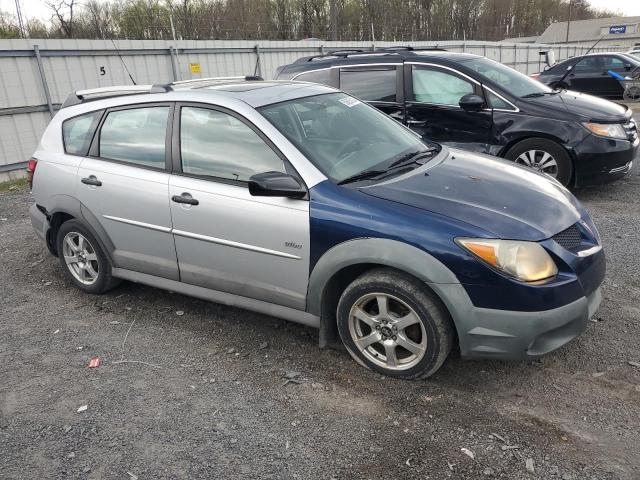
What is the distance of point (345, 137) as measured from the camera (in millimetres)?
3791

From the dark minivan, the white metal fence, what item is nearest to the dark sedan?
the white metal fence

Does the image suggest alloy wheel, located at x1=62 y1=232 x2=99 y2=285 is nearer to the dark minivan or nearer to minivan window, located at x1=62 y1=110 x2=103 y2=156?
minivan window, located at x1=62 y1=110 x2=103 y2=156

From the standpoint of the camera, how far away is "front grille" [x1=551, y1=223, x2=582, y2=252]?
303 cm

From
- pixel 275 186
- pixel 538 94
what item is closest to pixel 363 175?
pixel 275 186

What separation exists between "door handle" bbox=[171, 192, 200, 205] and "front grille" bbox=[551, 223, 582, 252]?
7.37ft

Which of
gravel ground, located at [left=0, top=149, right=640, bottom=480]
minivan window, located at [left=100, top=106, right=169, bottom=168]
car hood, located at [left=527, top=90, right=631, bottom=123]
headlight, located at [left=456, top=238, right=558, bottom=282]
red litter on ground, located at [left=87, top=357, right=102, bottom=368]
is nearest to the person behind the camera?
gravel ground, located at [left=0, top=149, right=640, bottom=480]

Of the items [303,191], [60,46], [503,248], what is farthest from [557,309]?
[60,46]

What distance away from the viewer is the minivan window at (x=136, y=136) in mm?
3898

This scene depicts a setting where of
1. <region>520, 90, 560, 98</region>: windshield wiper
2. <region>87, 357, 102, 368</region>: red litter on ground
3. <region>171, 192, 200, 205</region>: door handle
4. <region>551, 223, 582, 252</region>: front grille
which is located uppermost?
<region>520, 90, 560, 98</region>: windshield wiper

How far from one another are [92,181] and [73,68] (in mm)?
7688

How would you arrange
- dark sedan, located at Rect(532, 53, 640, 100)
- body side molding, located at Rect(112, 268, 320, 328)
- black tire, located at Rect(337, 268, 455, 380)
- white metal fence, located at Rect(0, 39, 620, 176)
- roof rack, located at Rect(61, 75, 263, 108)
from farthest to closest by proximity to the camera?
dark sedan, located at Rect(532, 53, 640, 100)
white metal fence, located at Rect(0, 39, 620, 176)
roof rack, located at Rect(61, 75, 263, 108)
body side molding, located at Rect(112, 268, 320, 328)
black tire, located at Rect(337, 268, 455, 380)

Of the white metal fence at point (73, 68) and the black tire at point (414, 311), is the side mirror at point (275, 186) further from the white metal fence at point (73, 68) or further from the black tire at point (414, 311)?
the white metal fence at point (73, 68)

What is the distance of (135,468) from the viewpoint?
2639mm

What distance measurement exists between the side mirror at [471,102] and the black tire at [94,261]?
175 inches
